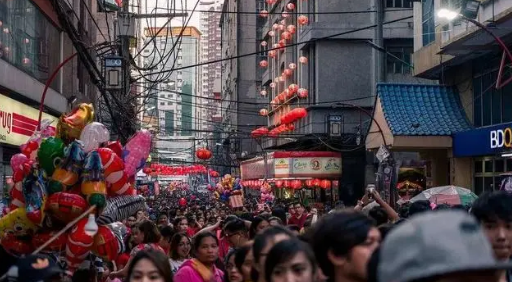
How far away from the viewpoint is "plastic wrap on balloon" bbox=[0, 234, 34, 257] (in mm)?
8688

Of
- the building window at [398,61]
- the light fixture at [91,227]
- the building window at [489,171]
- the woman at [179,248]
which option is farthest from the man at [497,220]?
the building window at [398,61]

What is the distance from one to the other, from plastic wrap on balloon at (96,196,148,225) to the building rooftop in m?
15.4

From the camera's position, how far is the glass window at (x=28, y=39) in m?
19.9

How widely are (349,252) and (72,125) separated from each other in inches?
216

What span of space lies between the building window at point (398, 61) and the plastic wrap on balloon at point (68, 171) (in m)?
30.8

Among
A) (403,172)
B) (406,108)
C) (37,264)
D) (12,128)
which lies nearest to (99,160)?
(37,264)

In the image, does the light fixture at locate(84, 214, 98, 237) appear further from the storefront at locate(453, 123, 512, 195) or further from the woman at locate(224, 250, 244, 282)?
the storefront at locate(453, 123, 512, 195)

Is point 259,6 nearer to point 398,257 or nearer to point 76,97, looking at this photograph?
point 76,97

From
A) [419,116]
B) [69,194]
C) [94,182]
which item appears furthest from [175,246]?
[419,116]

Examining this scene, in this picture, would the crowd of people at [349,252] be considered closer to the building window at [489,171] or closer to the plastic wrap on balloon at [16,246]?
the plastic wrap on balloon at [16,246]

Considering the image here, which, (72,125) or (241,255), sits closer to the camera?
(241,255)

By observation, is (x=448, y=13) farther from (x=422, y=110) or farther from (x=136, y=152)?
(x=136, y=152)

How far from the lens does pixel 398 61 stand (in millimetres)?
38781

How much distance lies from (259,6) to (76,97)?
54.1 m
